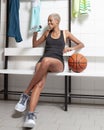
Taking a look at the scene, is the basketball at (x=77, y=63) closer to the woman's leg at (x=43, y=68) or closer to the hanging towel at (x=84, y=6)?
the woman's leg at (x=43, y=68)

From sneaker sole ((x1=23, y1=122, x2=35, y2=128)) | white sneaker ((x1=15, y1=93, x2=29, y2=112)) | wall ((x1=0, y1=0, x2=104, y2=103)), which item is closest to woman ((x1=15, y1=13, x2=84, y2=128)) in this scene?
white sneaker ((x1=15, y1=93, x2=29, y2=112))

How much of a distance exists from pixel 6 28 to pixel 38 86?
1389mm

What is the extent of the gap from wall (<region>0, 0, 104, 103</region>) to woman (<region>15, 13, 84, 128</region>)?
10.1 inches

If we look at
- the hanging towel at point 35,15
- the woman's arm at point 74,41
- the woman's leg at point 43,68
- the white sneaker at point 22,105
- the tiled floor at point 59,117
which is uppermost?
the hanging towel at point 35,15

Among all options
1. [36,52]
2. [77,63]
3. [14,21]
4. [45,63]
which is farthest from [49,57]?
[14,21]

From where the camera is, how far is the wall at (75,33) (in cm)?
353

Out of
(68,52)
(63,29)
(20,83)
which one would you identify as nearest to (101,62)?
(68,52)

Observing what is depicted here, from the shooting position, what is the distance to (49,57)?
3.06 m

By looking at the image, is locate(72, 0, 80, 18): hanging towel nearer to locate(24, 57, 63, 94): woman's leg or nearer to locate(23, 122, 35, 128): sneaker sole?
locate(24, 57, 63, 94): woman's leg

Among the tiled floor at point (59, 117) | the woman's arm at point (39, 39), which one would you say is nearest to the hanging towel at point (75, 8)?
the woman's arm at point (39, 39)

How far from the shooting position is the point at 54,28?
130 inches

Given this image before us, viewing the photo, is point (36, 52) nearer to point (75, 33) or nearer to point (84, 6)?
point (75, 33)

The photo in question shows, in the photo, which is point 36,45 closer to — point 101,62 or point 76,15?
point 76,15

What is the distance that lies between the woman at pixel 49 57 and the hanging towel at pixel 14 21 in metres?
0.30
